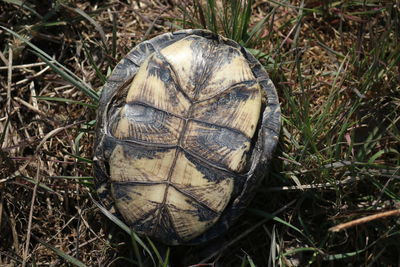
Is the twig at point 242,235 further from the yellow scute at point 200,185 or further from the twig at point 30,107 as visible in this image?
the twig at point 30,107

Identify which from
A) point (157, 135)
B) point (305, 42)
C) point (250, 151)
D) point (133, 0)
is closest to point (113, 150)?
point (157, 135)

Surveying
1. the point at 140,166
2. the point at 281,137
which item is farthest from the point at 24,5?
the point at 281,137

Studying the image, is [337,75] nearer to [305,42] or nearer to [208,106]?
[305,42]

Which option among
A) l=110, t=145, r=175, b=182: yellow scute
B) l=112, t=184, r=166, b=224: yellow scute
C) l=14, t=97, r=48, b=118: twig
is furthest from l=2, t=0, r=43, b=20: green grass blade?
l=112, t=184, r=166, b=224: yellow scute

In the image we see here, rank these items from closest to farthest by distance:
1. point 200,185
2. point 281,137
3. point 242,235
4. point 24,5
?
point 200,185 → point 242,235 → point 281,137 → point 24,5

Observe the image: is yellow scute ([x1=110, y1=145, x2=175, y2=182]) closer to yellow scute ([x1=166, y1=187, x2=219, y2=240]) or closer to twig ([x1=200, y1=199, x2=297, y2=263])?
yellow scute ([x1=166, y1=187, x2=219, y2=240])

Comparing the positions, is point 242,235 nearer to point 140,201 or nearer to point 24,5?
point 140,201
